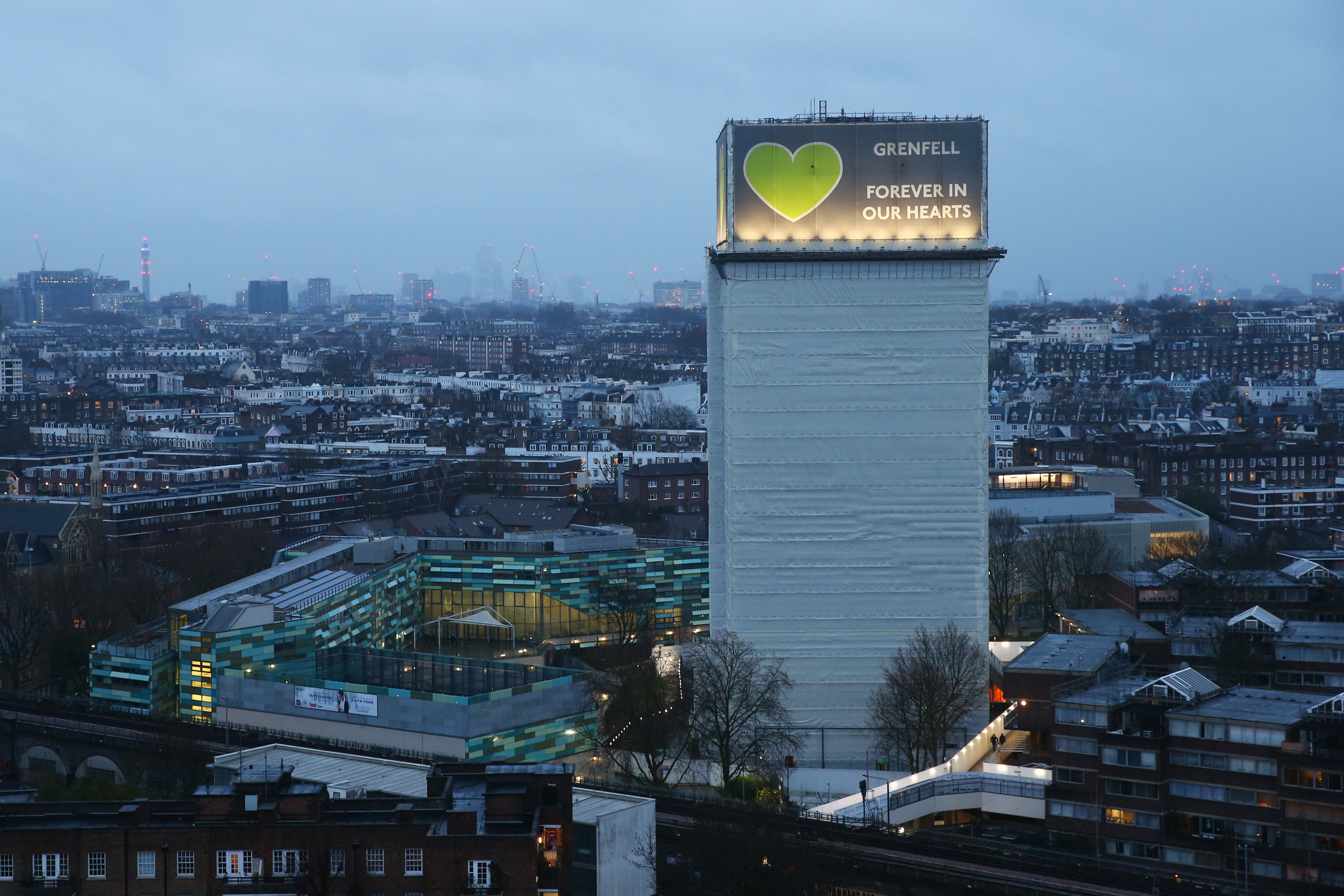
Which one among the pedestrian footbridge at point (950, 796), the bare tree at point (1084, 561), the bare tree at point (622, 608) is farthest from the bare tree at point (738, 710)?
the bare tree at point (1084, 561)

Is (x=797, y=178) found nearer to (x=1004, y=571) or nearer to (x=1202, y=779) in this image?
(x=1202, y=779)

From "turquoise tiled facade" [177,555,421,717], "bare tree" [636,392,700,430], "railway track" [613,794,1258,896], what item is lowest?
"railway track" [613,794,1258,896]

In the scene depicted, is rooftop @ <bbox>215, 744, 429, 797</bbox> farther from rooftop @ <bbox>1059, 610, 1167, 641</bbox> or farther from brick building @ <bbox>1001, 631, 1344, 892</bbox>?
rooftop @ <bbox>1059, 610, 1167, 641</bbox>

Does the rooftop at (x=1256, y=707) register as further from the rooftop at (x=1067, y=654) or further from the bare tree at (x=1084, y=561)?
the bare tree at (x=1084, y=561)

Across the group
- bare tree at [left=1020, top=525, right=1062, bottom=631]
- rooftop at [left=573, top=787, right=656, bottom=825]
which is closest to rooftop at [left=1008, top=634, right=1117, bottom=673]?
rooftop at [left=573, top=787, right=656, bottom=825]

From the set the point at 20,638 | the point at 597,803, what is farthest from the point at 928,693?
the point at 20,638
